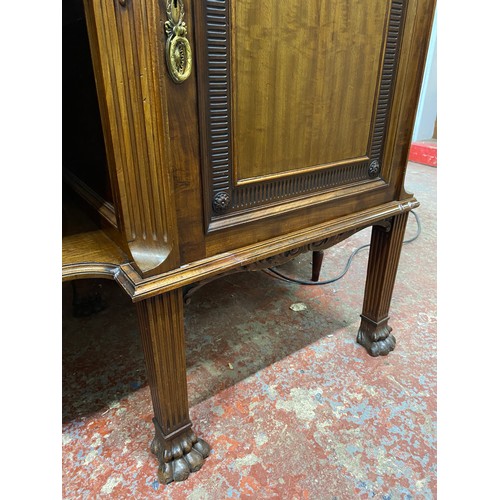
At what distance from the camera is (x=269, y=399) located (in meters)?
1.14

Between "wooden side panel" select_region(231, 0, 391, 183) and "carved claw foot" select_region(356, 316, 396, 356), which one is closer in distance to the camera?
"wooden side panel" select_region(231, 0, 391, 183)

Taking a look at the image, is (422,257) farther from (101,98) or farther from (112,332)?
(101,98)

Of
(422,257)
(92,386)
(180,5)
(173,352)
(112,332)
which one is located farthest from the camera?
(422,257)

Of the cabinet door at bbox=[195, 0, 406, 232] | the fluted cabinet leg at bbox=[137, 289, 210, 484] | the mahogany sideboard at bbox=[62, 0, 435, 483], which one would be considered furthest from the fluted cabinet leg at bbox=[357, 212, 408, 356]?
the fluted cabinet leg at bbox=[137, 289, 210, 484]

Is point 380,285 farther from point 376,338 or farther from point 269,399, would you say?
point 269,399

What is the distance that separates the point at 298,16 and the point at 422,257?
1567 mm

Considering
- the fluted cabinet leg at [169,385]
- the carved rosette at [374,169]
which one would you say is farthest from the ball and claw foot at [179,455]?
the carved rosette at [374,169]

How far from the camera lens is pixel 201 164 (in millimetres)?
691

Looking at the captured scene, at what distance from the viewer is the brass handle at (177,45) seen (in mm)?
572

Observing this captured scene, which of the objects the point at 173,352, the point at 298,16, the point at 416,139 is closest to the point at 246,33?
the point at 298,16

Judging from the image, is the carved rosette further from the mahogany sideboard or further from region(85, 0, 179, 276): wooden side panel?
region(85, 0, 179, 276): wooden side panel

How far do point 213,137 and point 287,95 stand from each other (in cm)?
18

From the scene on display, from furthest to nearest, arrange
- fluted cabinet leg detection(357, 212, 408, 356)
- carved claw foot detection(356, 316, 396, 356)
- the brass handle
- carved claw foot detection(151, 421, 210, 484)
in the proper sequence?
carved claw foot detection(356, 316, 396, 356), fluted cabinet leg detection(357, 212, 408, 356), carved claw foot detection(151, 421, 210, 484), the brass handle

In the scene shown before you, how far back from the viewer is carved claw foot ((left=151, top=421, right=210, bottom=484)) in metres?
0.92
